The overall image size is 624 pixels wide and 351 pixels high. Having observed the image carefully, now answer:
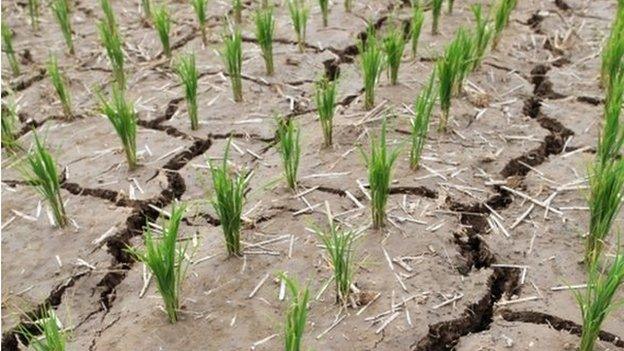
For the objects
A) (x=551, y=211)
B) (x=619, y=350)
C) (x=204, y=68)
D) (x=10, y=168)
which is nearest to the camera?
(x=619, y=350)

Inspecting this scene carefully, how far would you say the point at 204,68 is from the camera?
12.5 ft

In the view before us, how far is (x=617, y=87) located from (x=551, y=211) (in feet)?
1.51

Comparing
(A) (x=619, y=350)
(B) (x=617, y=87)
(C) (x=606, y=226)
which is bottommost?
(A) (x=619, y=350)

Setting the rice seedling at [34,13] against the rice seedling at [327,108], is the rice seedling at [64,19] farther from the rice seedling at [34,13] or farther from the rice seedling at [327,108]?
the rice seedling at [327,108]

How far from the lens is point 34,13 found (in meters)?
4.42

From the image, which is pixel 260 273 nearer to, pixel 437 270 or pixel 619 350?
pixel 437 270

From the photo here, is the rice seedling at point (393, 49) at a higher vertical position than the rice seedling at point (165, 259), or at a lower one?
higher

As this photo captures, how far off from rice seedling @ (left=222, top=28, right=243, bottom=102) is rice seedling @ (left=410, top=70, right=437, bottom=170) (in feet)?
2.55

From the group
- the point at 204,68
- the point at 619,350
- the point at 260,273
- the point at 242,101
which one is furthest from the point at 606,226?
the point at 204,68

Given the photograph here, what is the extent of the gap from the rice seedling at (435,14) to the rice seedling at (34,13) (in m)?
1.92

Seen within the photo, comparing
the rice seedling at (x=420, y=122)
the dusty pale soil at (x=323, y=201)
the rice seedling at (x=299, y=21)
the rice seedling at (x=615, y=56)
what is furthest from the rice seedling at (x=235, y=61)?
the rice seedling at (x=615, y=56)

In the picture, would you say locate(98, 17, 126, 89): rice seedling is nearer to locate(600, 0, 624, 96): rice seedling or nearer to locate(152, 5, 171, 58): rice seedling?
locate(152, 5, 171, 58): rice seedling

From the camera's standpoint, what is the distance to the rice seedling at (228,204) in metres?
2.43

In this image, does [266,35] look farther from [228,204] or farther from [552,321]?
[552,321]
